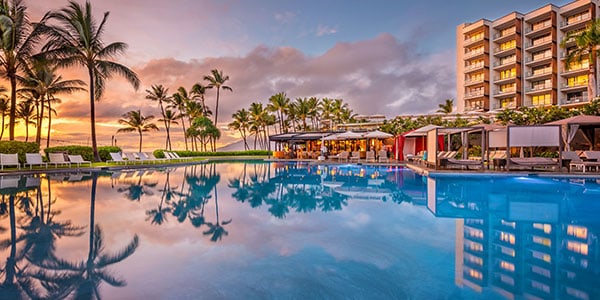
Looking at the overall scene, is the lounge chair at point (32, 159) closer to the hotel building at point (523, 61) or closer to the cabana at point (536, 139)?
the cabana at point (536, 139)

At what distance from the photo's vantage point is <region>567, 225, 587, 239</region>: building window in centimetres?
476

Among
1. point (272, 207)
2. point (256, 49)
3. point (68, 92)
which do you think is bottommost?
point (272, 207)

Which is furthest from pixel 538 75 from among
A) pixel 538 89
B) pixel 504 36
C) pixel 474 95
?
pixel 474 95

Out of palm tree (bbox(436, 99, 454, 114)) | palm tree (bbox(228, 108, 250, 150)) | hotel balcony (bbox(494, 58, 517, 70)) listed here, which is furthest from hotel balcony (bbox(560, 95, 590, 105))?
palm tree (bbox(228, 108, 250, 150))

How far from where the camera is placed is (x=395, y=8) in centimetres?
2075

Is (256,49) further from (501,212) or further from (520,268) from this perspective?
(520,268)

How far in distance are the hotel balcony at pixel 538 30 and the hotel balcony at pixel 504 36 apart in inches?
58.9

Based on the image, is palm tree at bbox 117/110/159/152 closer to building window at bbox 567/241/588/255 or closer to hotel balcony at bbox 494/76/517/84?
building window at bbox 567/241/588/255

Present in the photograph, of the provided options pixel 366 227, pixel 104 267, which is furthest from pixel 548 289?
pixel 104 267

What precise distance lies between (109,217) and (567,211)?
364 inches

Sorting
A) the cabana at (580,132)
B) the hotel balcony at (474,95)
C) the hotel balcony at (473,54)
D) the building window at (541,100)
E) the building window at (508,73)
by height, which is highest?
the hotel balcony at (473,54)

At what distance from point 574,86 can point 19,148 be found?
50.7m

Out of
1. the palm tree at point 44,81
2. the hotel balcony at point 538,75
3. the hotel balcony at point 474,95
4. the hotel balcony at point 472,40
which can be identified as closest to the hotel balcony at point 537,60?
the hotel balcony at point 538,75

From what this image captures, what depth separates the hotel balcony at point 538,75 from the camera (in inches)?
1534
